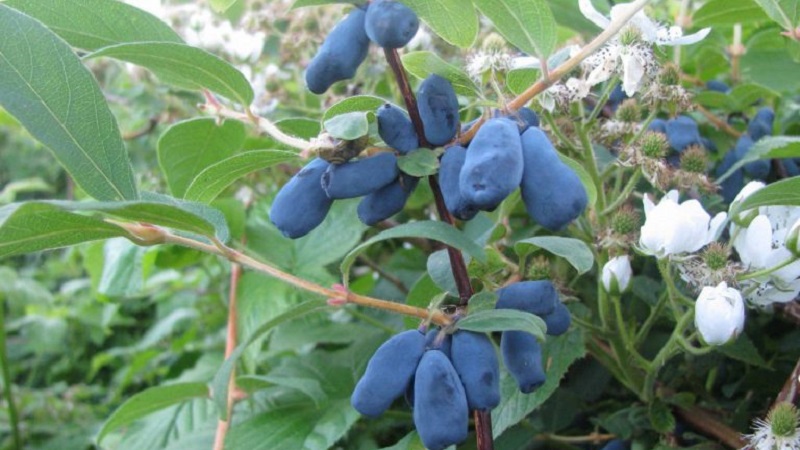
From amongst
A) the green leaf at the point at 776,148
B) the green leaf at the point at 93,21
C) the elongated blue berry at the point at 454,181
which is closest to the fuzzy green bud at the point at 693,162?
the green leaf at the point at 776,148

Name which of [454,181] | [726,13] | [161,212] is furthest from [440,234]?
[726,13]

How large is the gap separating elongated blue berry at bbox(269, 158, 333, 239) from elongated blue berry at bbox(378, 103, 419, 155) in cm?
3

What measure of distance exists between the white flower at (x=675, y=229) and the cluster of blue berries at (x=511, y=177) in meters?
0.12

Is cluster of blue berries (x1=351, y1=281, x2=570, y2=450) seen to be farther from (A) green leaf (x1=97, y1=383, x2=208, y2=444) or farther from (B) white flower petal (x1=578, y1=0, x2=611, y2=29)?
(A) green leaf (x1=97, y1=383, x2=208, y2=444)

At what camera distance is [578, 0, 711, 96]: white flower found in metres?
0.54

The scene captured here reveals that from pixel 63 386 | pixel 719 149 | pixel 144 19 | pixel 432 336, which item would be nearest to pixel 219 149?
pixel 144 19

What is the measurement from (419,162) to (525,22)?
0.10 m

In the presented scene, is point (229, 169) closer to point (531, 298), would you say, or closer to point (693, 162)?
point (531, 298)

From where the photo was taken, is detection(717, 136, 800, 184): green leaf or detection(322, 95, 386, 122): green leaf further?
detection(717, 136, 800, 184): green leaf

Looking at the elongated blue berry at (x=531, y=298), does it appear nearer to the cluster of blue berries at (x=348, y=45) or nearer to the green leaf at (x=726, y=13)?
the cluster of blue berries at (x=348, y=45)

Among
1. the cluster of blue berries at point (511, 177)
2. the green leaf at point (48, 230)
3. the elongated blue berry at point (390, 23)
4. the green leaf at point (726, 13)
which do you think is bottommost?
the cluster of blue berries at point (511, 177)

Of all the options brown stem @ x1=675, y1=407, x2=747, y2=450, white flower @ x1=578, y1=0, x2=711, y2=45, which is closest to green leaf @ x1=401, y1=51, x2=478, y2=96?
white flower @ x1=578, y1=0, x2=711, y2=45

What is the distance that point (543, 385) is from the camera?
1.92 feet

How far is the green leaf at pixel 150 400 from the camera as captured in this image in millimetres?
759
